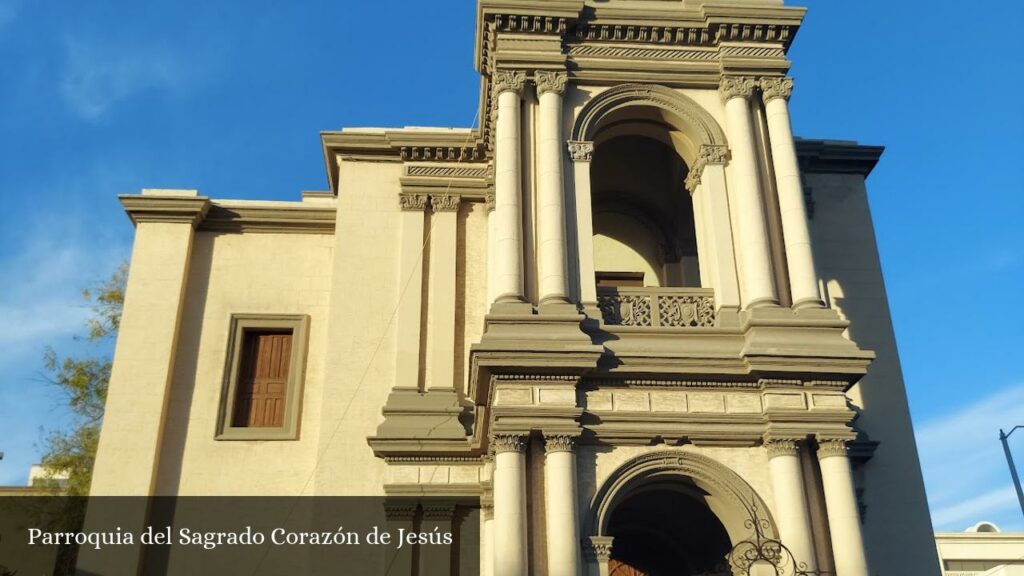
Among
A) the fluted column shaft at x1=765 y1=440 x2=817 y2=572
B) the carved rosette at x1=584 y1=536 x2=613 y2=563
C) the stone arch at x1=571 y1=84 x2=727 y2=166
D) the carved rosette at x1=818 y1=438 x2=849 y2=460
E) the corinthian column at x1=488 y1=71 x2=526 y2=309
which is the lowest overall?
the carved rosette at x1=584 y1=536 x2=613 y2=563

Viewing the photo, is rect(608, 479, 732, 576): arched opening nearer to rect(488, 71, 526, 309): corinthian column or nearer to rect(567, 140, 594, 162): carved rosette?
rect(488, 71, 526, 309): corinthian column

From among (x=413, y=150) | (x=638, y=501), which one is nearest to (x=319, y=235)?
(x=413, y=150)

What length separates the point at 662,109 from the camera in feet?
59.3

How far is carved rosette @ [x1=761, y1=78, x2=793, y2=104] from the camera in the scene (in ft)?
58.7

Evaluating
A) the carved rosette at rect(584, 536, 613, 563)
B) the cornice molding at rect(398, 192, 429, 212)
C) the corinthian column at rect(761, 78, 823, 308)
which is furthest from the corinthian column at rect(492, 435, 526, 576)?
the cornice molding at rect(398, 192, 429, 212)

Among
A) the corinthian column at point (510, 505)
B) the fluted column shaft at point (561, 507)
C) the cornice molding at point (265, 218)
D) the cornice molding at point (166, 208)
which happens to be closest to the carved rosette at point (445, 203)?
the cornice molding at point (265, 218)

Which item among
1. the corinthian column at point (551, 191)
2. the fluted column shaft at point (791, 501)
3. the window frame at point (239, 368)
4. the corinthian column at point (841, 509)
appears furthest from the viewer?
the window frame at point (239, 368)

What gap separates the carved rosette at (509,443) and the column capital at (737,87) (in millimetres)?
7741

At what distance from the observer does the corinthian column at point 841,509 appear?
550 inches

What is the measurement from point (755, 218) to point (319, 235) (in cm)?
1000

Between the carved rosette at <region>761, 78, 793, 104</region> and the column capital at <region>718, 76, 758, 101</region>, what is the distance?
19 cm

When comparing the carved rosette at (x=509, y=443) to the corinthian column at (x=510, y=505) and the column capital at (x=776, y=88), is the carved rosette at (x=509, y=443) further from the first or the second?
the column capital at (x=776, y=88)

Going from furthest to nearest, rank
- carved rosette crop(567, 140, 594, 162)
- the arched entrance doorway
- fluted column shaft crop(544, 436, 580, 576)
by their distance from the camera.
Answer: carved rosette crop(567, 140, 594, 162)
the arched entrance doorway
fluted column shaft crop(544, 436, 580, 576)

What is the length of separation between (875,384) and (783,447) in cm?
577
